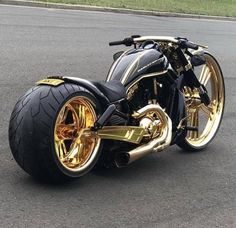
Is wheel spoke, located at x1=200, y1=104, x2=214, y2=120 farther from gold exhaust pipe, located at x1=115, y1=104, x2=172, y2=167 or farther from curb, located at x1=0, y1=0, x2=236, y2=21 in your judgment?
curb, located at x1=0, y1=0, x2=236, y2=21

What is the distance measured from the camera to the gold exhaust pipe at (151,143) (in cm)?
507

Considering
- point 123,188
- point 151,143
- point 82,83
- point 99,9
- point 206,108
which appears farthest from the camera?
point 99,9

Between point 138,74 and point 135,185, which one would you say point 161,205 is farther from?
point 138,74

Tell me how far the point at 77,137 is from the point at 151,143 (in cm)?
75

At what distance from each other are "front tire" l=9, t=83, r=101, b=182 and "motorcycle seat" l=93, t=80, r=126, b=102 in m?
0.17

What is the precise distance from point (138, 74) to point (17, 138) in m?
1.29

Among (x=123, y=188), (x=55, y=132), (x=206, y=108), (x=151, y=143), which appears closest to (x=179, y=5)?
(x=206, y=108)

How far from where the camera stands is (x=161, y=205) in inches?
187

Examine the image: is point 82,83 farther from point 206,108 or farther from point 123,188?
point 206,108

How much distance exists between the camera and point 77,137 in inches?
191

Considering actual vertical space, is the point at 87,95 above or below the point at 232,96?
above

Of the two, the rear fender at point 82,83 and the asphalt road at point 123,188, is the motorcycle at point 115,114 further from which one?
the asphalt road at point 123,188

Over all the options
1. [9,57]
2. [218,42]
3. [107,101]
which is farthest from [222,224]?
[218,42]

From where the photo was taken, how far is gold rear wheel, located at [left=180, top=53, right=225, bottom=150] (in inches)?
245
